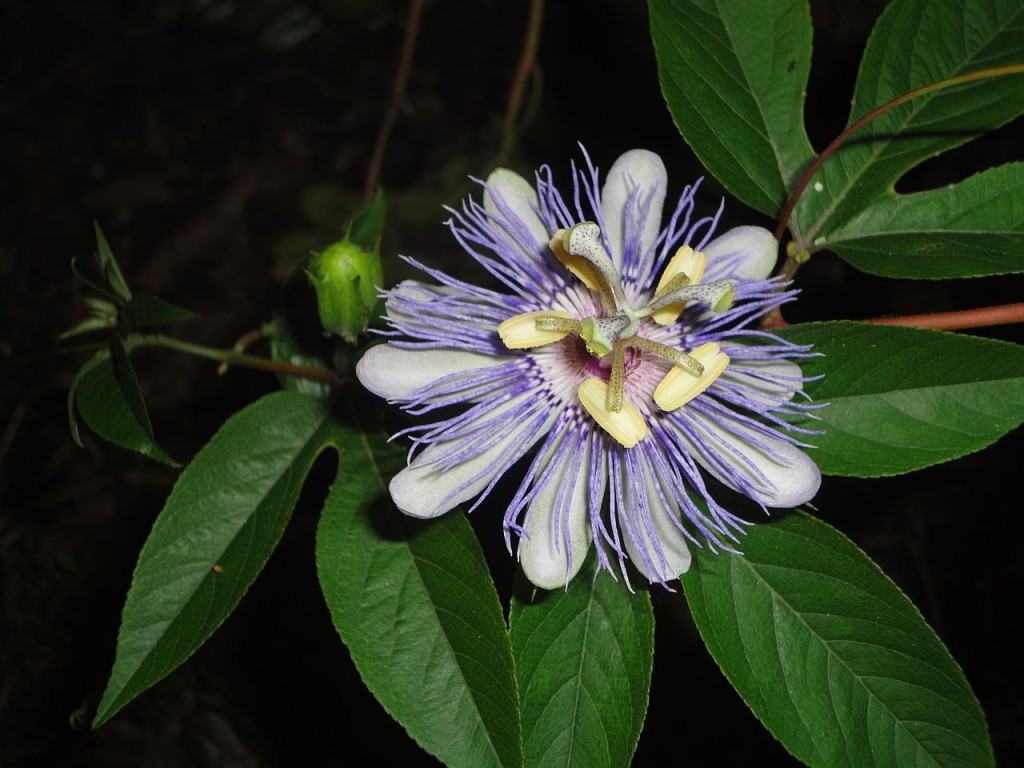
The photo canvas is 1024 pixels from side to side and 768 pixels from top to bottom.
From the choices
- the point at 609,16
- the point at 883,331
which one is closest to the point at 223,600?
the point at 883,331

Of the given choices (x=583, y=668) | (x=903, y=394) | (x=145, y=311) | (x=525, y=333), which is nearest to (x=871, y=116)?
(x=903, y=394)

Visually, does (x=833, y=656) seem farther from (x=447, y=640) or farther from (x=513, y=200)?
(x=513, y=200)

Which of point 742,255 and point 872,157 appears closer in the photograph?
point 742,255

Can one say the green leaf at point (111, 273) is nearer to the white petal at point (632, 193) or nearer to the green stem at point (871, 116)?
the white petal at point (632, 193)

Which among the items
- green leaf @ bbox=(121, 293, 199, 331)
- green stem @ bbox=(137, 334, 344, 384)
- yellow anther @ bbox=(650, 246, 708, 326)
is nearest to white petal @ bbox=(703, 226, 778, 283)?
yellow anther @ bbox=(650, 246, 708, 326)

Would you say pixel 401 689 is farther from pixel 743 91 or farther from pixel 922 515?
pixel 922 515

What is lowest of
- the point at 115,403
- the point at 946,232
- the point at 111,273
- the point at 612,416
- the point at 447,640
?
the point at 447,640

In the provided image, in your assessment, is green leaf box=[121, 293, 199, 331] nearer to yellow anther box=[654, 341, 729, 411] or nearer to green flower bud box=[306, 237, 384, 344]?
green flower bud box=[306, 237, 384, 344]

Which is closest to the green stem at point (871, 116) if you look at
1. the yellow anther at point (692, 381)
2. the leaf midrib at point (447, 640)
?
the yellow anther at point (692, 381)
